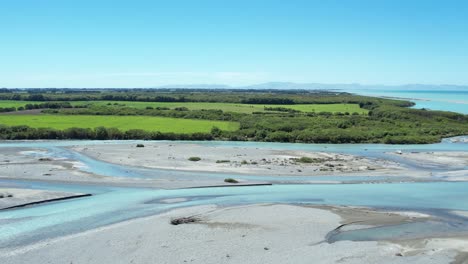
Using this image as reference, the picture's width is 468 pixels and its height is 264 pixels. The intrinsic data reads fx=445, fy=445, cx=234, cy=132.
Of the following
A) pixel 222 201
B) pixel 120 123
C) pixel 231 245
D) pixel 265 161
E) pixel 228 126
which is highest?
pixel 120 123

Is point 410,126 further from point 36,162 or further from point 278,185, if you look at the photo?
point 36,162

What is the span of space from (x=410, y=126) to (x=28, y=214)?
62736mm

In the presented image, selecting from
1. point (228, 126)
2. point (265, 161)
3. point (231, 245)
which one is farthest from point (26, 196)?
point (228, 126)

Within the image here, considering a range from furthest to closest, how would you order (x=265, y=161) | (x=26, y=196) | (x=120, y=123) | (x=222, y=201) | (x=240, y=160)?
(x=120, y=123) < (x=240, y=160) < (x=265, y=161) < (x=26, y=196) < (x=222, y=201)

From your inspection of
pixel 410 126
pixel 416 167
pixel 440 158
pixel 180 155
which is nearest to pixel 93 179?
pixel 180 155

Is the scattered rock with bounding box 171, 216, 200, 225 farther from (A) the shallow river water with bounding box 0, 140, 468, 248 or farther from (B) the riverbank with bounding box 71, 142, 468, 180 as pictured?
(B) the riverbank with bounding box 71, 142, 468, 180

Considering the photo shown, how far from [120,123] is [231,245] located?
2203 inches

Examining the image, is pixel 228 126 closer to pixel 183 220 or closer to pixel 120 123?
pixel 120 123

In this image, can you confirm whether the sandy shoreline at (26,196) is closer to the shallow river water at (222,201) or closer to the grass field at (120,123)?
the shallow river water at (222,201)

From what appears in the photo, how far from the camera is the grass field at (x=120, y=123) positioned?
6531 cm

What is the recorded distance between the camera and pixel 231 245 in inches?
731

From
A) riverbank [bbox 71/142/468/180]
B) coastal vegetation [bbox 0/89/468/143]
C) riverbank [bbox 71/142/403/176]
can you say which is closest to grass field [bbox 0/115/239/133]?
coastal vegetation [bbox 0/89/468/143]

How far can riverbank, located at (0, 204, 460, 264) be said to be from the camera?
17.1 meters

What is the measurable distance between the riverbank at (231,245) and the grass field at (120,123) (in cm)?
4176
